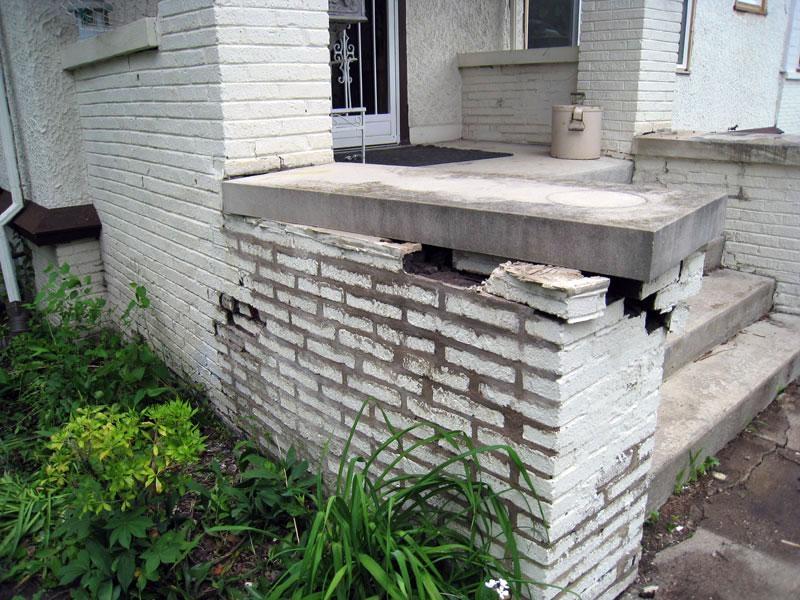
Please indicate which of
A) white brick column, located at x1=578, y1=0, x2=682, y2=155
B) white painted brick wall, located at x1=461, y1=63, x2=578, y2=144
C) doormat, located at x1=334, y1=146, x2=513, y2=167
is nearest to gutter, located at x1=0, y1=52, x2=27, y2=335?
doormat, located at x1=334, y1=146, x2=513, y2=167

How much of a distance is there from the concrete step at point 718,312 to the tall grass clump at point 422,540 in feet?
6.08

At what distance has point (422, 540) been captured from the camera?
2287 millimetres

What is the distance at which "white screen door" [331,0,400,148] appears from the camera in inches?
253

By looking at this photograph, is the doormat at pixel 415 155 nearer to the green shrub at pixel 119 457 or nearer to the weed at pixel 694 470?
the weed at pixel 694 470

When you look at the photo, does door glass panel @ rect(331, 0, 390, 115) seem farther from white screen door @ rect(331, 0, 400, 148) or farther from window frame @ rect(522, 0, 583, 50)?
window frame @ rect(522, 0, 583, 50)

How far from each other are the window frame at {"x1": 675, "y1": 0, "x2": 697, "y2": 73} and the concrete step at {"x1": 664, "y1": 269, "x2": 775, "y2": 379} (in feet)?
11.3

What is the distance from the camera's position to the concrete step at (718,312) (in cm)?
380

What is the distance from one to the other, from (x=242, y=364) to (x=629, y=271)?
83.5 inches

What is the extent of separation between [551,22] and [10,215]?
20.2 feet

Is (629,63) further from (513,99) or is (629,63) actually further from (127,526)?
(127,526)

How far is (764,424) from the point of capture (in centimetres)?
379

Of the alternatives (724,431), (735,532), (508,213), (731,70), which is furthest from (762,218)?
(731,70)

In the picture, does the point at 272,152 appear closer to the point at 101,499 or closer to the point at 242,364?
the point at 242,364

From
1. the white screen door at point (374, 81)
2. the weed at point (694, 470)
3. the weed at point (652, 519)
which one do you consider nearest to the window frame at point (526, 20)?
the white screen door at point (374, 81)
